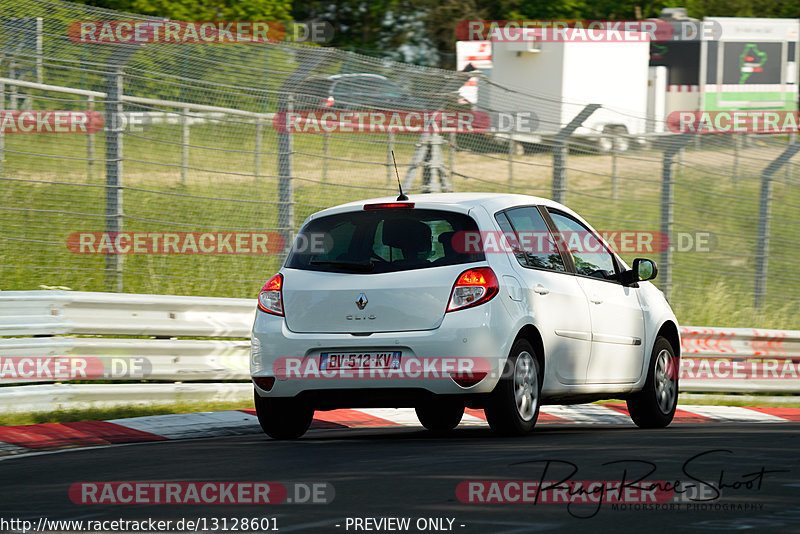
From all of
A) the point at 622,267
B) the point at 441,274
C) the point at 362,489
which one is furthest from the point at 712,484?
the point at 622,267

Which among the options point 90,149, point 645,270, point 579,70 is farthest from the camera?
point 579,70

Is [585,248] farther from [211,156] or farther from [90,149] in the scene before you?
[90,149]

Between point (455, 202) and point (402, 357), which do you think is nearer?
point (402, 357)

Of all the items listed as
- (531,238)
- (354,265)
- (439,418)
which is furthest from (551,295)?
(439,418)

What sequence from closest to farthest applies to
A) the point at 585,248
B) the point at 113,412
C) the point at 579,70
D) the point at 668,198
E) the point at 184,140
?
1. the point at 585,248
2. the point at 113,412
3. the point at 184,140
4. the point at 668,198
5. the point at 579,70

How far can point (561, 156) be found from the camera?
14.3m

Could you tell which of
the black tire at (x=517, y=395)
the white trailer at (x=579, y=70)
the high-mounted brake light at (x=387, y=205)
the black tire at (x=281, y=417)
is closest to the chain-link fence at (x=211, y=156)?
the black tire at (x=281, y=417)

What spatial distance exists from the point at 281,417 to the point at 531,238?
6.75 feet

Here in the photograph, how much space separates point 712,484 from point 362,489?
5.43 ft

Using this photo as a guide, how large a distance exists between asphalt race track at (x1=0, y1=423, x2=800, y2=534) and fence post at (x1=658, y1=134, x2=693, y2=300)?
5536mm

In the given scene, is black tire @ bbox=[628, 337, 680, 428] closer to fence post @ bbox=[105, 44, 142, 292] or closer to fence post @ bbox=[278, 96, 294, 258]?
fence post @ bbox=[278, 96, 294, 258]

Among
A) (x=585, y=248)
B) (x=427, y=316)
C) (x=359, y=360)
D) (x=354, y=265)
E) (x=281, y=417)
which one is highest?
(x=354, y=265)

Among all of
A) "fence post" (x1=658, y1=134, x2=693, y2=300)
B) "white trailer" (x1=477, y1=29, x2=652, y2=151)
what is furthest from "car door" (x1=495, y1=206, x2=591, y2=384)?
"white trailer" (x1=477, y1=29, x2=652, y2=151)

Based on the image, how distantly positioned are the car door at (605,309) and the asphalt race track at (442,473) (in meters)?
0.52
